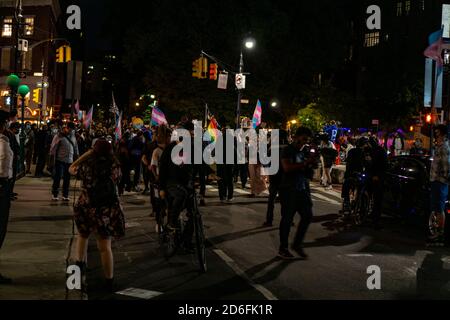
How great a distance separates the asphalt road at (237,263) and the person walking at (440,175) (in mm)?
608

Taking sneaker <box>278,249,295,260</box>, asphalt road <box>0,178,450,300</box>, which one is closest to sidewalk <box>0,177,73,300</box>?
asphalt road <box>0,178,450,300</box>

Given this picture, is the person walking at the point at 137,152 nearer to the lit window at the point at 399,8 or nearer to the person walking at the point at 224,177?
the person walking at the point at 224,177

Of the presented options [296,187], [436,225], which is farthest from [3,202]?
[436,225]

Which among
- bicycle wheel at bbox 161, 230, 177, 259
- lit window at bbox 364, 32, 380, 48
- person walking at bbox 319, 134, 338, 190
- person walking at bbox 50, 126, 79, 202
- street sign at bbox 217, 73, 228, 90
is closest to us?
bicycle wheel at bbox 161, 230, 177, 259

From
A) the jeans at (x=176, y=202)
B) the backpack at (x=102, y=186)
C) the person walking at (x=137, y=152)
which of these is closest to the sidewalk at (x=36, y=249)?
the backpack at (x=102, y=186)

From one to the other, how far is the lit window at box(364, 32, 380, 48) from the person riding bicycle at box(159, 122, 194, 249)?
185 feet

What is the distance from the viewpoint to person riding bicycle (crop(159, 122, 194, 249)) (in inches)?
345

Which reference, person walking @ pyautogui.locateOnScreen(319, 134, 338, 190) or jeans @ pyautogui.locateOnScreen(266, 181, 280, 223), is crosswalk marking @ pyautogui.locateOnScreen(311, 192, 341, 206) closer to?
person walking @ pyautogui.locateOnScreen(319, 134, 338, 190)

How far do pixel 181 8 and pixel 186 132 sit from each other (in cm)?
3534

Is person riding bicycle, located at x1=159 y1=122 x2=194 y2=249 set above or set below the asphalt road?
above

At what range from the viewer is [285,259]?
9.00 m

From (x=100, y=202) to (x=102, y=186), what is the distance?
0.59ft

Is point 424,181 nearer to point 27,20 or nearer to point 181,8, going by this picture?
point 181,8

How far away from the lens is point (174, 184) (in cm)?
880
